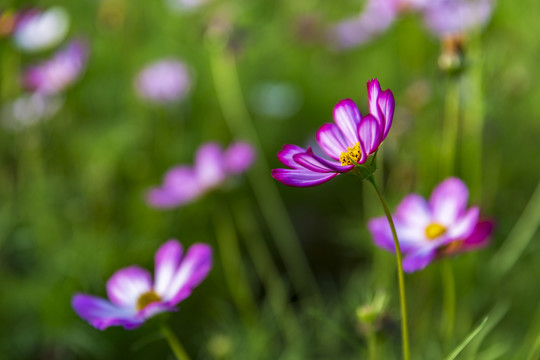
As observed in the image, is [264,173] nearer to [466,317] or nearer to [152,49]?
[466,317]

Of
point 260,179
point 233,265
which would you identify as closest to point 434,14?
point 260,179

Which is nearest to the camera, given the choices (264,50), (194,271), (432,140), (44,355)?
(194,271)

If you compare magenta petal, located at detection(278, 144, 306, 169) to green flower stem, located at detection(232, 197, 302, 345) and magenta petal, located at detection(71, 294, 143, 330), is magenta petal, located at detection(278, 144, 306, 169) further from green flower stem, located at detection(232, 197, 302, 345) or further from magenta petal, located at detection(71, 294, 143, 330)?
green flower stem, located at detection(232, 197, 302, 345)

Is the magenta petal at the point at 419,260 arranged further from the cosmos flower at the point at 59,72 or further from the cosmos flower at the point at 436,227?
the cosmos flower at the point at 59,72

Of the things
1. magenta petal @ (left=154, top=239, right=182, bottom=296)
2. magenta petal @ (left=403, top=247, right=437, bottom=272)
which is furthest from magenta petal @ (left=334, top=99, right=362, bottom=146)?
magenta petal @ (left=154, top=239, right=182, bottom=296)

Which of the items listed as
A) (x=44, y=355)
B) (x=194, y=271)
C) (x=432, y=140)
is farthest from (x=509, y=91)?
(x=44, y=355)

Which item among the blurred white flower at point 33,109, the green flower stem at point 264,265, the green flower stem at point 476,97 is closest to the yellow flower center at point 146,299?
the green flower stem at point 264,265
